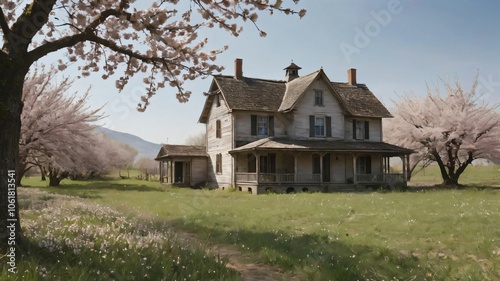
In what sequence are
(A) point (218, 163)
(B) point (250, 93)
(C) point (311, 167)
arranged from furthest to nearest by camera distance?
(A) point (218, 163)
(B) point (250, 93)
(C) point (311, 167)

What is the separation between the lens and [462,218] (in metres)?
12.6

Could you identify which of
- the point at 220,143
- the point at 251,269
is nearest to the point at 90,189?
the point at 220,143

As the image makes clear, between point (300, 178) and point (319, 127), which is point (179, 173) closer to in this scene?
point (300, 178)

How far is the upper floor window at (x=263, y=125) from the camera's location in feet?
109

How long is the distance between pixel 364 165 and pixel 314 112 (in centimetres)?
738

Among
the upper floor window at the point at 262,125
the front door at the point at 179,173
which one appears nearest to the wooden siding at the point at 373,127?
the upper floor window at the point at 262,125

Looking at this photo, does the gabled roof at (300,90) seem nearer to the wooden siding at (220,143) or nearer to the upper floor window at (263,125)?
the upper floor window at (263,125)

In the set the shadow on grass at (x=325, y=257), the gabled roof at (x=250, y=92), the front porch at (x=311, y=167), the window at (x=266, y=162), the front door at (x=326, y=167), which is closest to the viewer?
the shadow on grass at (x=325, y=257)

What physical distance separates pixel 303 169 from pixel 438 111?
1628 centimetres

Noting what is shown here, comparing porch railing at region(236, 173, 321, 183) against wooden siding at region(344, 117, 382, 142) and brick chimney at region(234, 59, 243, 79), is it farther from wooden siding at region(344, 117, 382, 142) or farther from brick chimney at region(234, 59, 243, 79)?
brick chimney at region(234, 59, 243, 79)

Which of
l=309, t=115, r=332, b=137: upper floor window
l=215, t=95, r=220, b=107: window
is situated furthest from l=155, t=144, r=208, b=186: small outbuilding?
l=309, t=115, r=332, b=137: upper floor window

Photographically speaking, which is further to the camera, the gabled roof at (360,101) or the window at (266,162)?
the gabled roof at (360,101)

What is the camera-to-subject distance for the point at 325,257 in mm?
7594

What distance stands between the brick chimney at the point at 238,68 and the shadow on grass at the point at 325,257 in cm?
2708
